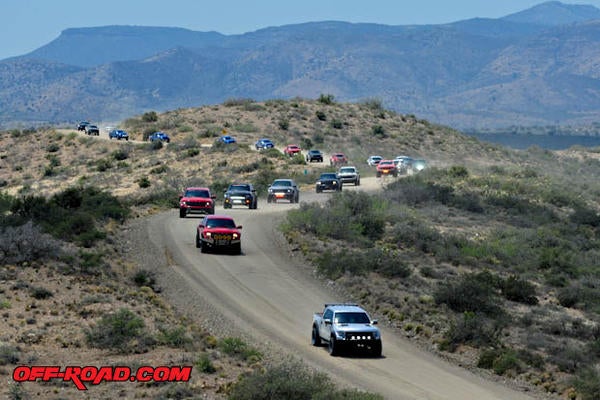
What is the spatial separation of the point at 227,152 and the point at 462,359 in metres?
70.0

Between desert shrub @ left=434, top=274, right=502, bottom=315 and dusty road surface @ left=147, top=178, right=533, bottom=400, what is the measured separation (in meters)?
3.73

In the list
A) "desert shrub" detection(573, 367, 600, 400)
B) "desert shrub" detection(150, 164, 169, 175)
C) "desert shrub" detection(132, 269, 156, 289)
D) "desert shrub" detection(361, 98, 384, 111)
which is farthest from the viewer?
"desert shrub" detection(361, 98, 384, 111)

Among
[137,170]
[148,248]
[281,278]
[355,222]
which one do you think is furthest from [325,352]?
[137,170]

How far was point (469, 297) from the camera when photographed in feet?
131

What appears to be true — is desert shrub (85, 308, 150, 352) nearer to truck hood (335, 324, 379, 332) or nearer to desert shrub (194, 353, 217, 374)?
desert shrub (194, 353, 217, 374)

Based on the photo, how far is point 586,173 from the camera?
13038cm

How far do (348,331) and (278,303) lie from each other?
8.85m

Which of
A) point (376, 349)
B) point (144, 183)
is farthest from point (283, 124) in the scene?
point (376, 349)

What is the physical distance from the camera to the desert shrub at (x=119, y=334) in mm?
28859

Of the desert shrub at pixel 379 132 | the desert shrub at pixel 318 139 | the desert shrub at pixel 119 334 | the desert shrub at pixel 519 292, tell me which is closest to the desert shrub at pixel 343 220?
the desert shrub at pixel 519 292

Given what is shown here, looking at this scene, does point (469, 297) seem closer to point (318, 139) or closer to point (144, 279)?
point (144, 279)

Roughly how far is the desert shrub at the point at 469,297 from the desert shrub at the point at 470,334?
2973mm

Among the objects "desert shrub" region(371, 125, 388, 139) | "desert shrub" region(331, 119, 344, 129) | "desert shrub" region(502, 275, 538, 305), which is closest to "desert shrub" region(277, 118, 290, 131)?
"desert shrub" region(331, 119, 344, 129)

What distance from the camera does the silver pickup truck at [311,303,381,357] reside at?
31.0 metres
